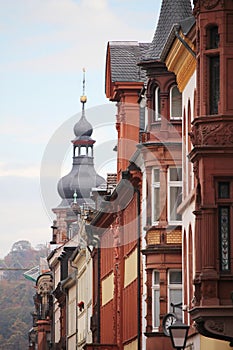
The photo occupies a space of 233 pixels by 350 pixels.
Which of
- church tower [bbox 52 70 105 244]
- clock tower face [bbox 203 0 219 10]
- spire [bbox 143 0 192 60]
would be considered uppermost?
church tower [bbox 52 70 105 244]

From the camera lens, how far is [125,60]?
68.3 m

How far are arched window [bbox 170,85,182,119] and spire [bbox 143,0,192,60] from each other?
3.92 feet

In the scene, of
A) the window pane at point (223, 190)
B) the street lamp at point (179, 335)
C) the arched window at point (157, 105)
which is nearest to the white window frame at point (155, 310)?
the arched window at point (157, 105)

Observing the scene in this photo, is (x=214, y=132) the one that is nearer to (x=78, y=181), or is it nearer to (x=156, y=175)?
(x=156, y=175)

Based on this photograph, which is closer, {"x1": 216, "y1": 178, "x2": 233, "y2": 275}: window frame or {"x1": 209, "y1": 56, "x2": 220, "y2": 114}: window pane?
{"x1": 216, "y1": 178, "x2": 233, "y2": 275}: window frame

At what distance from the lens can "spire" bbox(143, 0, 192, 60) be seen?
51.5 m

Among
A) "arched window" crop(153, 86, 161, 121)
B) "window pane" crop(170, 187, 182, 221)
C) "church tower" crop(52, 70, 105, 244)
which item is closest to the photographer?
"window pane" crop(170, 187, 182, 221)

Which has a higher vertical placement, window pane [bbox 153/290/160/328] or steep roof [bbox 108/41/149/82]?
steep roof [bbox 108/41/149/82]

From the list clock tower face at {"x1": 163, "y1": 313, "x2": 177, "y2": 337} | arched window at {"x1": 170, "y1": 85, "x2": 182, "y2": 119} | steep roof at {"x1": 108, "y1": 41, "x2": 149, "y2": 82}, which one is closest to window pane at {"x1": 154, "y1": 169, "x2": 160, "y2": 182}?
→ arched window at {"x1": 170, "y1": 85, "x2": 182, "y2": 119}

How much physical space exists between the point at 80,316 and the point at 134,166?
4566 cm

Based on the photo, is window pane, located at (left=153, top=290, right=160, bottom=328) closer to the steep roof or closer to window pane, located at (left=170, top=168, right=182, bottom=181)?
window pane, located at (left=170, top=168, right=182, bottom=181)

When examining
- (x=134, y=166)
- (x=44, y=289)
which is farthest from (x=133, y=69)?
(x=44, y=289)

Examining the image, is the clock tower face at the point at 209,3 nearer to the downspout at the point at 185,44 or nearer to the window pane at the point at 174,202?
the downspout at the point at 185,44

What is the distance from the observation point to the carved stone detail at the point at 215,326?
3731 centimetres
